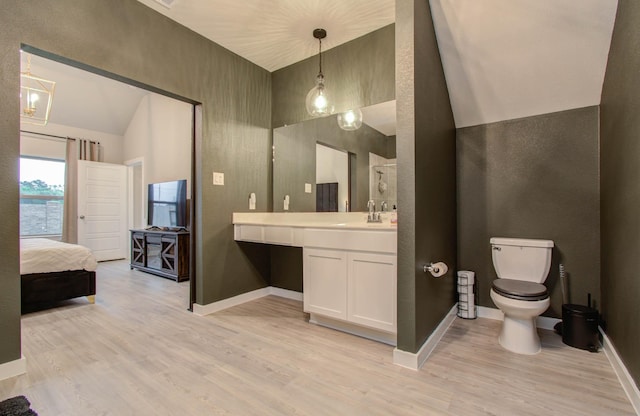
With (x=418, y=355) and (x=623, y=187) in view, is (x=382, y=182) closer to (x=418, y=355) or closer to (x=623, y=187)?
(x=418, y=355)

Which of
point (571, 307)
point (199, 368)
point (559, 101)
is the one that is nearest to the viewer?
point (199, 368)

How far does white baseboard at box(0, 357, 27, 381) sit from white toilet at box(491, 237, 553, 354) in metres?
3.09

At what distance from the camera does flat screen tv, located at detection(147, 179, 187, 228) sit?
179 inches

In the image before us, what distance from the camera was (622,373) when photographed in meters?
1.64

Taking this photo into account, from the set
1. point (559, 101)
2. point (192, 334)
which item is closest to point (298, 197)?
point (192, 334)

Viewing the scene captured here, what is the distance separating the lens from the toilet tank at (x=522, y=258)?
7.47 feet

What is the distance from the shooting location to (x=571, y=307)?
7.09ft

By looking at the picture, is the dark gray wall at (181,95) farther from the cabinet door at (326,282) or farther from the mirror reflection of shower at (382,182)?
the mirror reflection of shower at (382,182)

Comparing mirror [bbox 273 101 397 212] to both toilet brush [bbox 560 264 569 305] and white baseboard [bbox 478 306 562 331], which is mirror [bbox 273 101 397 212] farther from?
toilet brush [bbox 560 264 569 305]

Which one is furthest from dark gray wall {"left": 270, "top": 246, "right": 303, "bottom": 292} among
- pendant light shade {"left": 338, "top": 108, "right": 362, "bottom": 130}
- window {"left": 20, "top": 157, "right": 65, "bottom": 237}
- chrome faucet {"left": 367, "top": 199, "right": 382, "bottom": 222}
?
window {"left": 20, "top": 157, "right": 65, "bottom": 237}

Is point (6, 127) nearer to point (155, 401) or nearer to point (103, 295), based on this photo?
point (155, 401)

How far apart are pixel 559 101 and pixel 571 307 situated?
1.60m

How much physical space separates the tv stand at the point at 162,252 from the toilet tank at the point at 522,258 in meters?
3.90

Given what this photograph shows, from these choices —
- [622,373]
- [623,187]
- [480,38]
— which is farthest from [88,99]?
[622,373]
